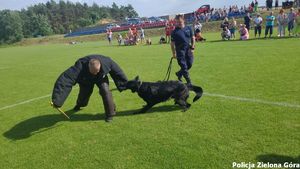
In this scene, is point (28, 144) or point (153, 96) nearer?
point (28, 144)

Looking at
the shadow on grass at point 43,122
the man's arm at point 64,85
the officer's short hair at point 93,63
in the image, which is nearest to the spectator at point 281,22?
the shadow on grass at point 43,122

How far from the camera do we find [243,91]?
7.67m

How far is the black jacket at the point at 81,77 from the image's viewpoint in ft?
19.4

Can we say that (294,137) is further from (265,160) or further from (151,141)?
(151,141)

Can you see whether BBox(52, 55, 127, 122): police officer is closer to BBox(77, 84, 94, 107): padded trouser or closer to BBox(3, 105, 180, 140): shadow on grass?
BBox(77, 84, 94, 107): padded trouser

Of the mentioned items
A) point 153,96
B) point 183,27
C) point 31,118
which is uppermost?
point 183,27

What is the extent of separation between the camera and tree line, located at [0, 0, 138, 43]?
90.7 meters


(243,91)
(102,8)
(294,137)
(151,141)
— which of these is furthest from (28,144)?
Answer: (102,8)

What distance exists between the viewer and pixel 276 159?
410cm

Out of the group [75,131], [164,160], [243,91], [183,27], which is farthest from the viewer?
[183,27]

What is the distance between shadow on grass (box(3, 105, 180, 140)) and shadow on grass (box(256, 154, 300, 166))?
2895 mm

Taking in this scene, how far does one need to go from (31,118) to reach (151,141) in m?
3.67

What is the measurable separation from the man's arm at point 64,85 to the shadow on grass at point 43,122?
100cm

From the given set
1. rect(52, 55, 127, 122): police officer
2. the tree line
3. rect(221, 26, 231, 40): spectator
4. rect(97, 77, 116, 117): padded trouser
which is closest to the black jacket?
rect(52, 55, 127, 122): police officer
